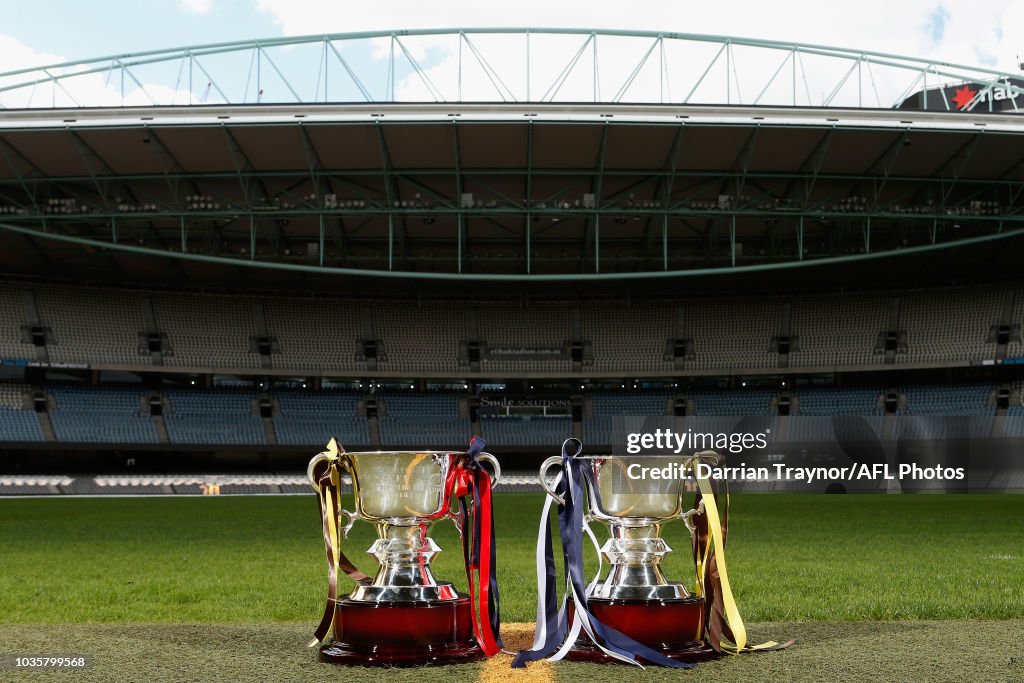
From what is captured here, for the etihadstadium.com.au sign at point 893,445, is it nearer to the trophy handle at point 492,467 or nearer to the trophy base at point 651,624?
the trophy base at point 651,624

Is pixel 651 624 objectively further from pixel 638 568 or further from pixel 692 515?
pixel 692 515

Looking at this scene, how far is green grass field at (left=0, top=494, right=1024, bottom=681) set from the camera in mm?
2898

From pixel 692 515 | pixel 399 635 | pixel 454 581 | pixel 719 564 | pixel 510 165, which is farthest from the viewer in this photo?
pixel 510 165

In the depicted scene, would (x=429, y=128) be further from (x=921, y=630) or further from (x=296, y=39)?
(x=921, y=630)

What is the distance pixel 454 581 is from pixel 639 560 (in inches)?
178

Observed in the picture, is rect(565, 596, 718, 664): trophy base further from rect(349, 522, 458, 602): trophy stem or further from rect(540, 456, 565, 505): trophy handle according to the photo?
rect(349, 522, 458, 602): trophy stem

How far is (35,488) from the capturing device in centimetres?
3144

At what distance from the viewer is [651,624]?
283 centimetres

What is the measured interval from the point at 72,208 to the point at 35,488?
Result: 9434 millimetres

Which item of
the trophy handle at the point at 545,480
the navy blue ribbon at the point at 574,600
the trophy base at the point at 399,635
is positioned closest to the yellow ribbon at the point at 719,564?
the navy blue ribbon at the point at 574,600

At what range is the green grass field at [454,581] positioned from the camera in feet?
9.51

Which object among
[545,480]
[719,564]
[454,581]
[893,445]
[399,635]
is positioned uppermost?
[545,480]

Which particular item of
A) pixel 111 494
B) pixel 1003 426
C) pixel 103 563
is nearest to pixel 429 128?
pixel 111 494

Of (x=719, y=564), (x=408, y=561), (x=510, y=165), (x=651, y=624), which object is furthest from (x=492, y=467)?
(x=510, y=165)
